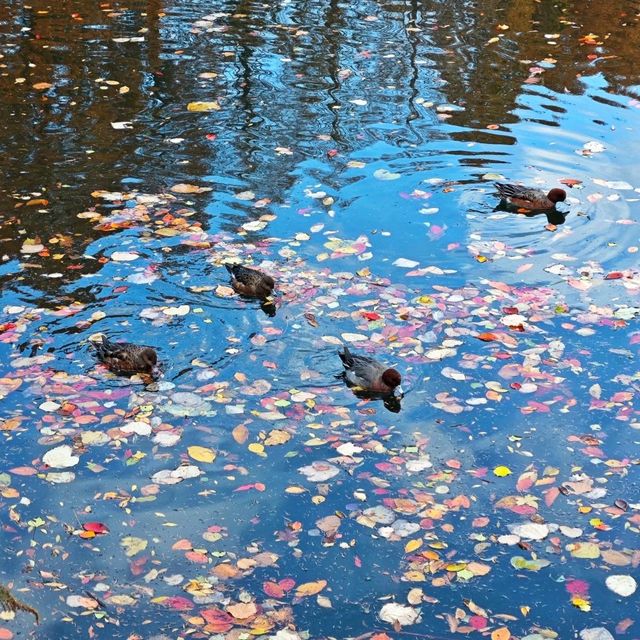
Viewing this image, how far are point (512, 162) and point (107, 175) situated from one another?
4.99 meters

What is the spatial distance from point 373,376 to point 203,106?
7008 mm

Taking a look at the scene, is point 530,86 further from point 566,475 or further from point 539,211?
point 566,475

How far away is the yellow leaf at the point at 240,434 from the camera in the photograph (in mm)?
6750

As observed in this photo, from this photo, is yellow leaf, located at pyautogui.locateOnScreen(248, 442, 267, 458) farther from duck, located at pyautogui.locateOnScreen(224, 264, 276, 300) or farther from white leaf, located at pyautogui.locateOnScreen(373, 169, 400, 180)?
white leaf, located at pyautogui.locateOnScreen(373, 169, 400, 180)

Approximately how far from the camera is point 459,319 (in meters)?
8.21

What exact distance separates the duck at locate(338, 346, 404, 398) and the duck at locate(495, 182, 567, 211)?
3.69 m

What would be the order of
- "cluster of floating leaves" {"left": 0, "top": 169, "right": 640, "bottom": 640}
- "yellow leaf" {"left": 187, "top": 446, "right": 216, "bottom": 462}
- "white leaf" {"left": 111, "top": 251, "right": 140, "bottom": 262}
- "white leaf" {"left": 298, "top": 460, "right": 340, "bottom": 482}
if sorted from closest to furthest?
"cluster of floating leaves" {"left": 0, "top": 169, "right": 640, "bottom": 640}
"white leaf" {"left": 298, "top": 460, "right": 340, "bottom": 482}
"yellow leaf" {"left": 187, "top": 446, "right": 216, "bottom": 462}
"white leaf" {"left": 111, "top": 251, "right": 140, "bottom": 262}

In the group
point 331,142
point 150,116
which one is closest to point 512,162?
point 331,142

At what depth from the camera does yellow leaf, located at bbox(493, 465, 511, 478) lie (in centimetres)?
646

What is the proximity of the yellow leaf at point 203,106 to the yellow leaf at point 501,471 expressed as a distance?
7.92 m

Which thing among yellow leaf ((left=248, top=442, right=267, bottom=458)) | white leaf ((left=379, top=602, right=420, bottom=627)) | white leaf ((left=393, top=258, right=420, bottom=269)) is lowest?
white leaf ((left=379, top=602, right=420, bottom=627))

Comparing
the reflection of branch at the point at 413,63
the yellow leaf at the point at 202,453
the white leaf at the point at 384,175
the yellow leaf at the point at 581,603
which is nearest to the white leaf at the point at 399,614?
the yellow leaf at the point at 581,603

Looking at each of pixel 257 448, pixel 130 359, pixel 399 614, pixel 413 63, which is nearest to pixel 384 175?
pixel 413 63

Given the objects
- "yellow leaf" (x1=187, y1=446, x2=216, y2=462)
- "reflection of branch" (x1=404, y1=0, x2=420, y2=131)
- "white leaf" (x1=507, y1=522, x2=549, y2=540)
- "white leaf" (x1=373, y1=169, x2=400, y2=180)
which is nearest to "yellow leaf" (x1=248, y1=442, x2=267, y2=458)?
"yellow leaf" (x1=187, y1=446, x2=216, y2=462)
